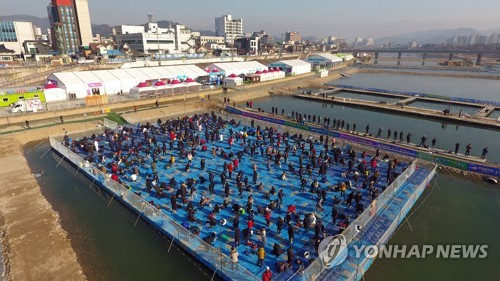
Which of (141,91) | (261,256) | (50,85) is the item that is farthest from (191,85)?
(261,256)

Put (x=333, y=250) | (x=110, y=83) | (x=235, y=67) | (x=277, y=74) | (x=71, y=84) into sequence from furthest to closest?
(x=277, y=74)
(x=235, y=67)
(x=110, y=83)
(x=71, y=84)
(x=333, y=250)

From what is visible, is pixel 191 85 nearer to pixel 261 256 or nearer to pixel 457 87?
pixel 261 256

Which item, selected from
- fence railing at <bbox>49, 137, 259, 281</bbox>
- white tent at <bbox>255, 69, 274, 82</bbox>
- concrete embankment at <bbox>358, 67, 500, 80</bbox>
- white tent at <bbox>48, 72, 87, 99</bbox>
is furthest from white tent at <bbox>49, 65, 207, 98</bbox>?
concrete embankment at <bbox>358, 67, 500, 80</bbox>

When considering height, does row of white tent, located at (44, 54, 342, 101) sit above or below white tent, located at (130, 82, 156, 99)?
above

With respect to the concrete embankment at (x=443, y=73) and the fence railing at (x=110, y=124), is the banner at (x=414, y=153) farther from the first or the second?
the concrete embankment at (x=443, y=73)

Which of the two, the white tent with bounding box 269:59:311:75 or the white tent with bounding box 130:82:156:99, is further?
the white tent with bounding box 269:59:311:75

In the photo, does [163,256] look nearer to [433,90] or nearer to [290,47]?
[433,90]

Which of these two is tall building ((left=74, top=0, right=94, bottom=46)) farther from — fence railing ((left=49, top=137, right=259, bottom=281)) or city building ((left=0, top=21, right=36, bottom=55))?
fence railing ((left=49, top=137, right=259, bottom=281))

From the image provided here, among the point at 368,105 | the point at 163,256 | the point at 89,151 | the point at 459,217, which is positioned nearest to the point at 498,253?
the point at 459,217
